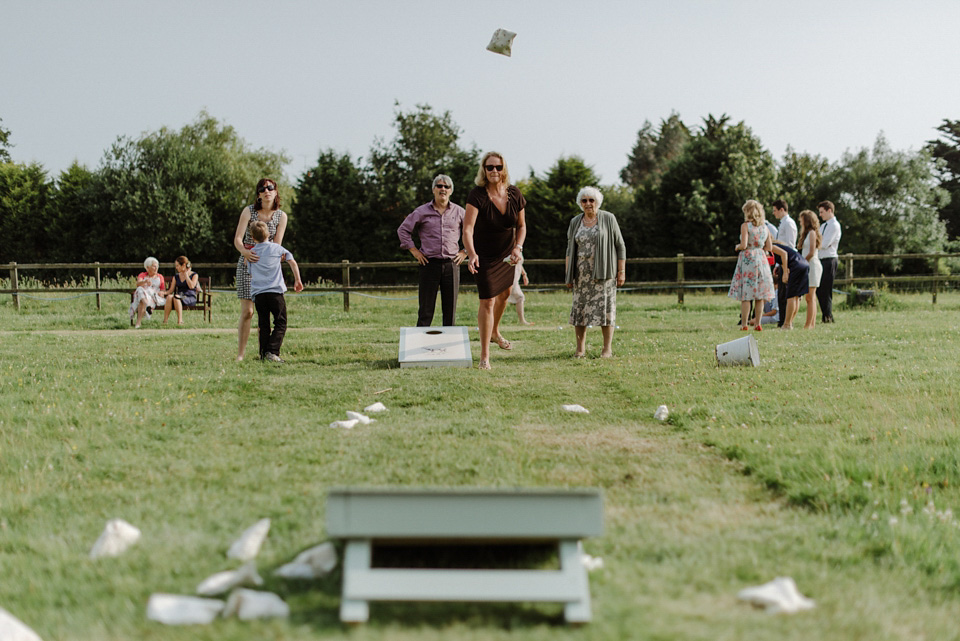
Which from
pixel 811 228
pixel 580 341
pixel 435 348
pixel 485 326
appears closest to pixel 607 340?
pixel 580 341

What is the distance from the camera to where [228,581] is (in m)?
2.46

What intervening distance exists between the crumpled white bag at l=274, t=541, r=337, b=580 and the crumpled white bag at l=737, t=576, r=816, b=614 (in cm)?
133

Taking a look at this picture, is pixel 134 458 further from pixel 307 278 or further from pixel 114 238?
pixel 114 238

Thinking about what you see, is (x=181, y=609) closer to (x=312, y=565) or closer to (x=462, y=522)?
(x=312, y=565)

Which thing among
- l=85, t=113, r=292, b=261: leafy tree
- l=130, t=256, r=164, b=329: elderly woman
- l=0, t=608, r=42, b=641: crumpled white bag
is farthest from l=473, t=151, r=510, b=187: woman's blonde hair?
l=85, t=113, r=292, b=261: leafy tree

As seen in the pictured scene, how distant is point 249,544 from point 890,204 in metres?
44.5

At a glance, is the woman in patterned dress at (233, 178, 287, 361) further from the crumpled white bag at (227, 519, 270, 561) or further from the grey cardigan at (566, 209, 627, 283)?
the crumpled white bag at (227, 519, 270, 561)

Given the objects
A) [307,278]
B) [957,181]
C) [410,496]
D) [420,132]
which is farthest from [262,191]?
[957,181]

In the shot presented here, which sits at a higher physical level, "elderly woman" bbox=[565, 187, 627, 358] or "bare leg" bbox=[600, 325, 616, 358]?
"elderly woman" bbox=[565, 187, 627, 358]

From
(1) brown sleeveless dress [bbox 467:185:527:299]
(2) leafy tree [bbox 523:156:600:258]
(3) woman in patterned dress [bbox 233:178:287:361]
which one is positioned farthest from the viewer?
(2) leafy tree [bbox 523:156:600:258]

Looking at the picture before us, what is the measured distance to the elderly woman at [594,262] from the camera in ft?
26.4

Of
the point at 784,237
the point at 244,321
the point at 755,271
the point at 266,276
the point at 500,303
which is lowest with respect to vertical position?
the point at 244,321

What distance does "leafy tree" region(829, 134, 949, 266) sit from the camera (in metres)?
39.9

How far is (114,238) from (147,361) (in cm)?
3586
